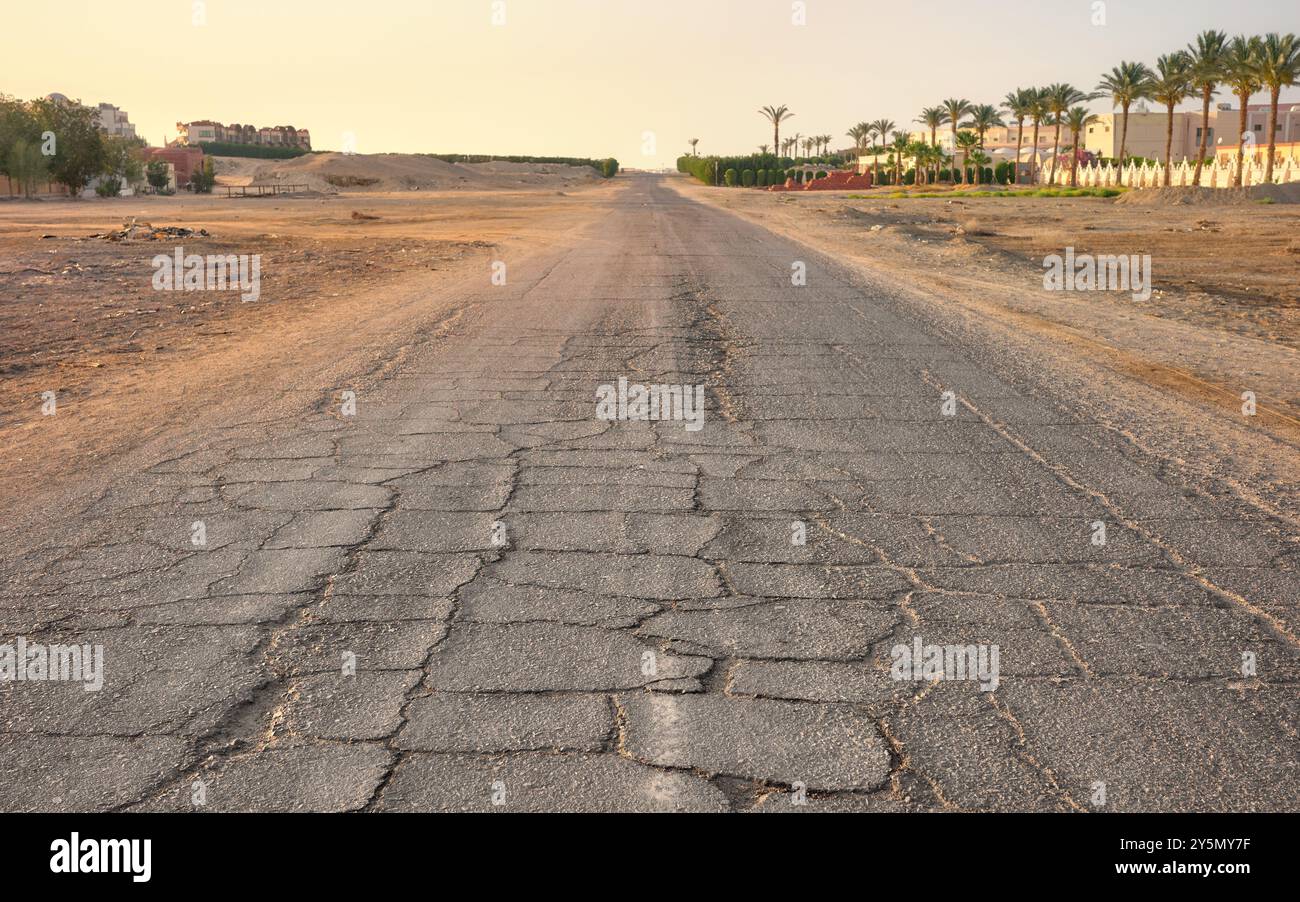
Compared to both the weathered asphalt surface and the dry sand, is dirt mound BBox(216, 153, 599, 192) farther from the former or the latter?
the weathered asphalt surface

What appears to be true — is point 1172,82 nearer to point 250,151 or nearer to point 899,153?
point 899,153

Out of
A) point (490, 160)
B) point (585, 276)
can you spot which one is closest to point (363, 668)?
point (585, 276)

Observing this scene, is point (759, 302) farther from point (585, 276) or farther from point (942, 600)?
point (942, 600)

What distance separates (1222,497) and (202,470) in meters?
6.21

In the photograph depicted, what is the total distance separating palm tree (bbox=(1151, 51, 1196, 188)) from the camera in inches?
2965

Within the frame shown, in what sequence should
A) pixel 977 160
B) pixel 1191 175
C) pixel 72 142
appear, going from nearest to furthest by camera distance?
1. pixel 72 142
2. pixel 1191 175
3. pixel 977 160

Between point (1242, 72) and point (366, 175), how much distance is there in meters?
75.2

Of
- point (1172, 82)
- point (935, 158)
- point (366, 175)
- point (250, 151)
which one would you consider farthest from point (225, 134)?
point (1172, 82)

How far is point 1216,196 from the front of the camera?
62906 mm

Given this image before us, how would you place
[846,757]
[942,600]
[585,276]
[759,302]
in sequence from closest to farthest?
[846,757]
[942,600]
[759,302]
[585,276]

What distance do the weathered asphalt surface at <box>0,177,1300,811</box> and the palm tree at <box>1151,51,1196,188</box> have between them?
77.8 m

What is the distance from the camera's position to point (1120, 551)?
217 inches
